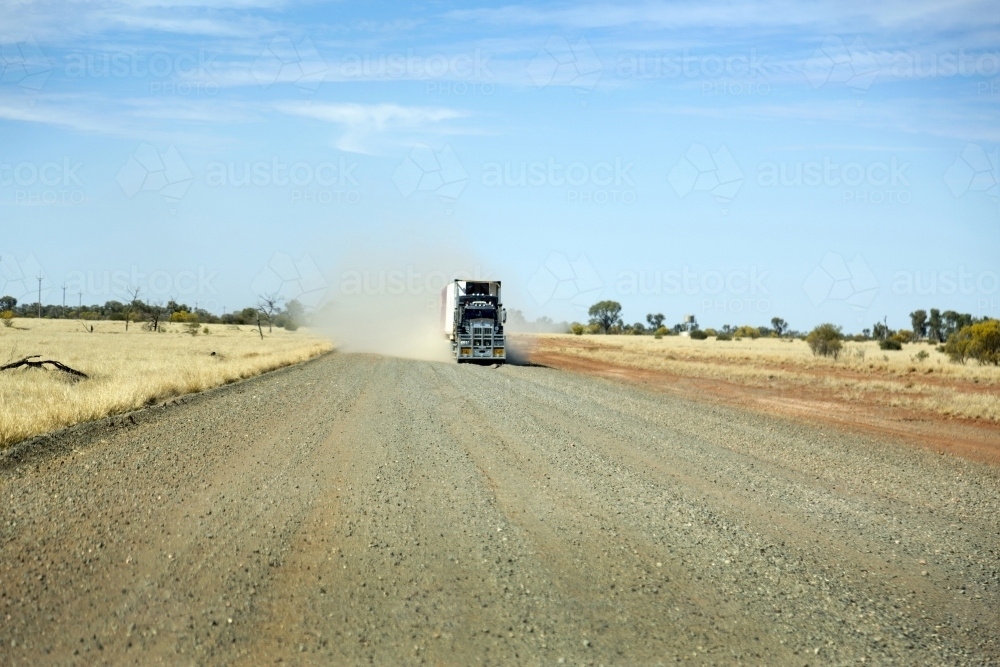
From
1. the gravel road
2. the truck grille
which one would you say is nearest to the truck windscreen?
the truck grille

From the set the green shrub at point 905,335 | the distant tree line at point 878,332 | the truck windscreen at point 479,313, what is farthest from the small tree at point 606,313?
the truck windscreen at point 479,313

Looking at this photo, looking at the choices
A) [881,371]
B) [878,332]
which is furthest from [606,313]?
[881,371]

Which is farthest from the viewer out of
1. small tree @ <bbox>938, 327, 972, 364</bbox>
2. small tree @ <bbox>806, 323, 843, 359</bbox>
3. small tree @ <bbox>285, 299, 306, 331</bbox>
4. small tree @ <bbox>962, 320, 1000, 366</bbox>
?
small tree @ <bbox>285, 299, 306, 331</bbox>

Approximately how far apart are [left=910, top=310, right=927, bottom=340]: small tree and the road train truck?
7427 cm

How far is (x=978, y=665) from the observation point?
4645 mm

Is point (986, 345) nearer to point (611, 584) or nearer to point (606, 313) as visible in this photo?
point (611, 584)

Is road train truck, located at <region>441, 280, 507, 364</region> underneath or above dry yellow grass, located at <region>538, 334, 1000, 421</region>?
above

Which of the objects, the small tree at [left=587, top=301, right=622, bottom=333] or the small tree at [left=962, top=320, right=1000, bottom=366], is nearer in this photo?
the small tree at [left=962, top=320, right=1000, bottom=366]

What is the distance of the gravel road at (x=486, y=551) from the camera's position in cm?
479

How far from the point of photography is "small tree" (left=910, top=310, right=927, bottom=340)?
93375 millimetres

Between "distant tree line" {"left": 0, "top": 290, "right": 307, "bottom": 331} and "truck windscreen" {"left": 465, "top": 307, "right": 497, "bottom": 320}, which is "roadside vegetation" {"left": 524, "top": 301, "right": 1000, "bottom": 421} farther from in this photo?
"distant tree line" {"left": 0, "top": 290, "right": 307, "bottom": 331}

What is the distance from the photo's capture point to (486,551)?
6.53 m

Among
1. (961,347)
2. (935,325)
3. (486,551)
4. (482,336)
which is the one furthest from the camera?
(935,325)

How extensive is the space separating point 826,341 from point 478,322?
28.9 metres
